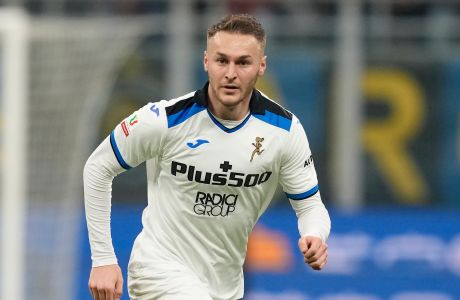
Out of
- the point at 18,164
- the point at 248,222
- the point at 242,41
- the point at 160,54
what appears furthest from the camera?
the point at 160,54

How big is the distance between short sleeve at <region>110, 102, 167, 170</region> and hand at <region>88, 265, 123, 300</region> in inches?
17.8

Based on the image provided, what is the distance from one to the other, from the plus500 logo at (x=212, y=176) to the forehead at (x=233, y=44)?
1.70 feet

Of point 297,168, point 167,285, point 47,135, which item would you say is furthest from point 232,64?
point 47,135

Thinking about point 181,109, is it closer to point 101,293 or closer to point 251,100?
point 251,100

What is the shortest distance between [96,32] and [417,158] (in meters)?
3.36

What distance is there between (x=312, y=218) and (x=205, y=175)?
50 centimetres

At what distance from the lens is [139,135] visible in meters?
5.25

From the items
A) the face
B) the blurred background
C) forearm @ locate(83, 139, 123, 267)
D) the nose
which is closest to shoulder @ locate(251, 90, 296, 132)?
the face

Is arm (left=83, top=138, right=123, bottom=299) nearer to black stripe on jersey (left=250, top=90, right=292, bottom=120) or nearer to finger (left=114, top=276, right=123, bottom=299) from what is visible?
finger (left=114, top=276, right=123, bottom=299)

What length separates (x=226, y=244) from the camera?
548 cm

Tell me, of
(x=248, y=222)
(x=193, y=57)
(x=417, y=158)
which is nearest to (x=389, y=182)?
(x=417, y=158)

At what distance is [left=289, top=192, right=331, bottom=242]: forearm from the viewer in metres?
5.33

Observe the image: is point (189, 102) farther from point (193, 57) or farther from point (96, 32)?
point (193, 57)

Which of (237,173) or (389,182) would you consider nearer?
(237,173)
